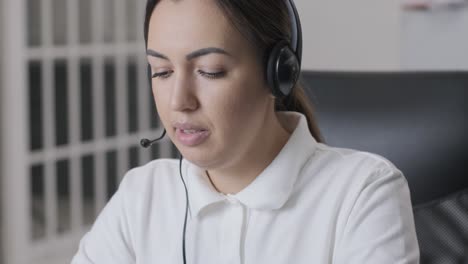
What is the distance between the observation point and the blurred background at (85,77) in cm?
267

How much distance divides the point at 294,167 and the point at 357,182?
0.29ft

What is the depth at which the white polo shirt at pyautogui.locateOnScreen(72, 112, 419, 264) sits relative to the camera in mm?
916

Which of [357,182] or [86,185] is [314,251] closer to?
[357,182]

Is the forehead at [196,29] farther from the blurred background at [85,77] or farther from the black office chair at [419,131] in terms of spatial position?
the blurred background at [85,77]

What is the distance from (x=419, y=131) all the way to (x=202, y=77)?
589 millimetres

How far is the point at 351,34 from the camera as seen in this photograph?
2855mm

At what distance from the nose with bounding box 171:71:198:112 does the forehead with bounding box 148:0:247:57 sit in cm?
3

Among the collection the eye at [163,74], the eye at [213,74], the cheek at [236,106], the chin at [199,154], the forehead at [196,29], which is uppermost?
the forehead at [196,29]

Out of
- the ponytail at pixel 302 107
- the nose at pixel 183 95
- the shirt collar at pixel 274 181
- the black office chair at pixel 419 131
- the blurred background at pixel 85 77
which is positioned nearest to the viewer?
the nose at pixel 183 95

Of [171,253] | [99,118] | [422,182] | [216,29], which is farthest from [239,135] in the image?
[99,118]

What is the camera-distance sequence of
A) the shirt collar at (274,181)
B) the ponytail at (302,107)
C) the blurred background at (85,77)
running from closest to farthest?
the shirt collar at (274,181), the ponytail at (302,107), the blurred background at (85,77)

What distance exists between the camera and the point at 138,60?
10.7 feet

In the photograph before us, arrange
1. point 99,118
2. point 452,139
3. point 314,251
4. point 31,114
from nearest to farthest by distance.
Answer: point 314,251 < point 452,139 < point 31,114 < point 99,118

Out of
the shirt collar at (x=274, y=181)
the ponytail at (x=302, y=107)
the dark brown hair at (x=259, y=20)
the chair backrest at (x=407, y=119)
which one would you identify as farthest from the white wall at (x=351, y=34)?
the dark brown hair at (x=259, y=20)
